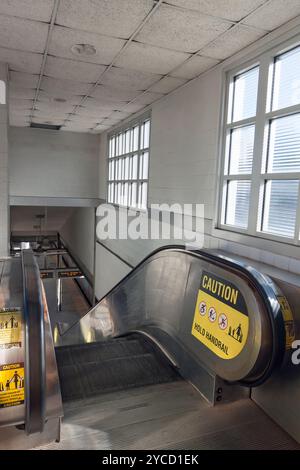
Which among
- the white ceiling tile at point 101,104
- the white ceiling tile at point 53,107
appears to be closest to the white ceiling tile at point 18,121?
the white ceiling tile at point 53,107

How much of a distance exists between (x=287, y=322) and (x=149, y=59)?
11.7 feet

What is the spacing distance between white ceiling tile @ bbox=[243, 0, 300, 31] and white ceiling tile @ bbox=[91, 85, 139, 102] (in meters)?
2.81

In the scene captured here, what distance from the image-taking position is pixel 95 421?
2164mm

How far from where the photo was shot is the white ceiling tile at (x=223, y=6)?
279 cm

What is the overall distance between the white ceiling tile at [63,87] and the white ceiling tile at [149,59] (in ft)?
4.02

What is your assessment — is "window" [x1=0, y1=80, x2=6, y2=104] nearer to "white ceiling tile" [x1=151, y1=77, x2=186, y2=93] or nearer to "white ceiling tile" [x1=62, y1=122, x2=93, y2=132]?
"white ceiling tile" [x1=151, y1=77, x2=186, y2=93]

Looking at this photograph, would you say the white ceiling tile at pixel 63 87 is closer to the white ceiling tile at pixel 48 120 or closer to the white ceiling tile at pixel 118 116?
the white ceiling tile at pixel 118 116

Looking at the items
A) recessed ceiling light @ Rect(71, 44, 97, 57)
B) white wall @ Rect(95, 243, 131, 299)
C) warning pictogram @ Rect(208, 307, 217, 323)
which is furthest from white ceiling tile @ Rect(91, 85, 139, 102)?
warning pictogram @ Rect(208, 307, 217, 323)

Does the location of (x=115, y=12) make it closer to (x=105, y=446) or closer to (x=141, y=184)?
(x=105, y=446)

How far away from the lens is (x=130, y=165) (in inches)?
301

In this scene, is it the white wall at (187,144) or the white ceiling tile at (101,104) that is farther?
the white ceiling tile at (101,104)

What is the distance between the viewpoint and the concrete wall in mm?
4523

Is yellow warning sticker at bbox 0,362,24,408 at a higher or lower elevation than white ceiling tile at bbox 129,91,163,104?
lower

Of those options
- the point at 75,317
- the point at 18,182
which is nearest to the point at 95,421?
the point at 18,182
